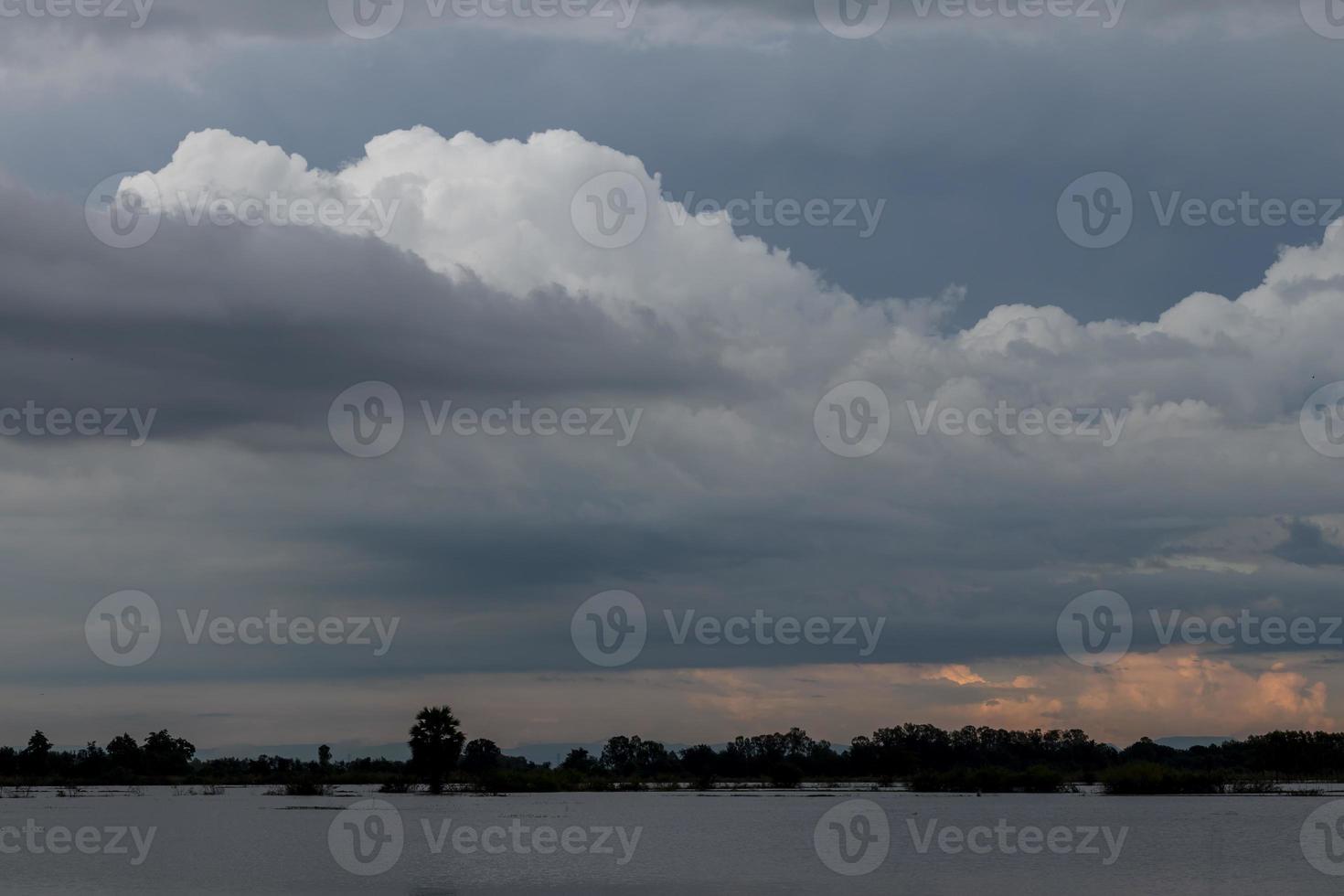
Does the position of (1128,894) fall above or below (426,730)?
below

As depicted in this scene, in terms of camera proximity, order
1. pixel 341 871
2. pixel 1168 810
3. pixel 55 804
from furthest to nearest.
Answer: pixel 55 804 → pixel 1168 810 → pixel 341 871

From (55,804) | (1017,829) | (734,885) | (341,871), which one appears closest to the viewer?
(734,885)

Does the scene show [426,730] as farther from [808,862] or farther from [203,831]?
[808,862]

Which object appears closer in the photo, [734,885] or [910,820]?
[734,885]

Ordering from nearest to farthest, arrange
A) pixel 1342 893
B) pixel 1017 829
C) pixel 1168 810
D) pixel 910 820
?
pixel 1342 893, pixel 1017 829, pixel 910 820, pixel 1168 810

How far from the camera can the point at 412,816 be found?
140 metres

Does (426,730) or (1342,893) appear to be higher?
(426,730)

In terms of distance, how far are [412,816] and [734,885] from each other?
7532 cm

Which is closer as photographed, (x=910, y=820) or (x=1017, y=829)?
(x=1017, y=829)

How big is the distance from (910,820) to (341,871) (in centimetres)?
7266

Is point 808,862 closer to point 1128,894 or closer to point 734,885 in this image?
point 734,885

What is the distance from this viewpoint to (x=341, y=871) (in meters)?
83.3

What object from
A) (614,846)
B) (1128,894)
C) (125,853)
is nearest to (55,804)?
(125,853)

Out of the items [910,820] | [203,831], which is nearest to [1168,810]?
[910,820]
